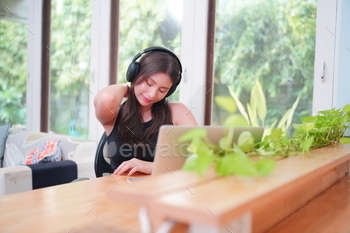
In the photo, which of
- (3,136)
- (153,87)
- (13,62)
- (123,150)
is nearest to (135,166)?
(123,150)

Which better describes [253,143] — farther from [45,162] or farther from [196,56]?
[45,162]

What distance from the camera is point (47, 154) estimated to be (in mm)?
2561

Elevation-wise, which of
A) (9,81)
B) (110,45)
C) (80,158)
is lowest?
(80,158)

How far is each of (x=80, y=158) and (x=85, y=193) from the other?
1.41 metres

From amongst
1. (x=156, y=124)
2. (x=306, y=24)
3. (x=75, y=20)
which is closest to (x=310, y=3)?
(x=306, y=24)

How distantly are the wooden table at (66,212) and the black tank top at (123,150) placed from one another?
0.48 metres

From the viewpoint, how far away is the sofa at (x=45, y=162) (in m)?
2.20

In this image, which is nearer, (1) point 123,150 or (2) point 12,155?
(1) point 123,150

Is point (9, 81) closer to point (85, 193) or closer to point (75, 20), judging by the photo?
point (75, 20)

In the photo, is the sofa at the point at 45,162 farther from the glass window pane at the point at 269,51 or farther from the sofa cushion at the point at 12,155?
the glass window pane at the point at 269,51

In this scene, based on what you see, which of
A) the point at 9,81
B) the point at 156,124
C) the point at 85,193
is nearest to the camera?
the point at 85,193

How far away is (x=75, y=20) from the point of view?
3.25 meters

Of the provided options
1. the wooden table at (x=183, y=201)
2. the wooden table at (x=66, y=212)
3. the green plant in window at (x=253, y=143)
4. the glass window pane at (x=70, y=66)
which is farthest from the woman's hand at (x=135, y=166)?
the glass window pane at (x=70, y=66)

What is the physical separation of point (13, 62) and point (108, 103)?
→ 253cm
